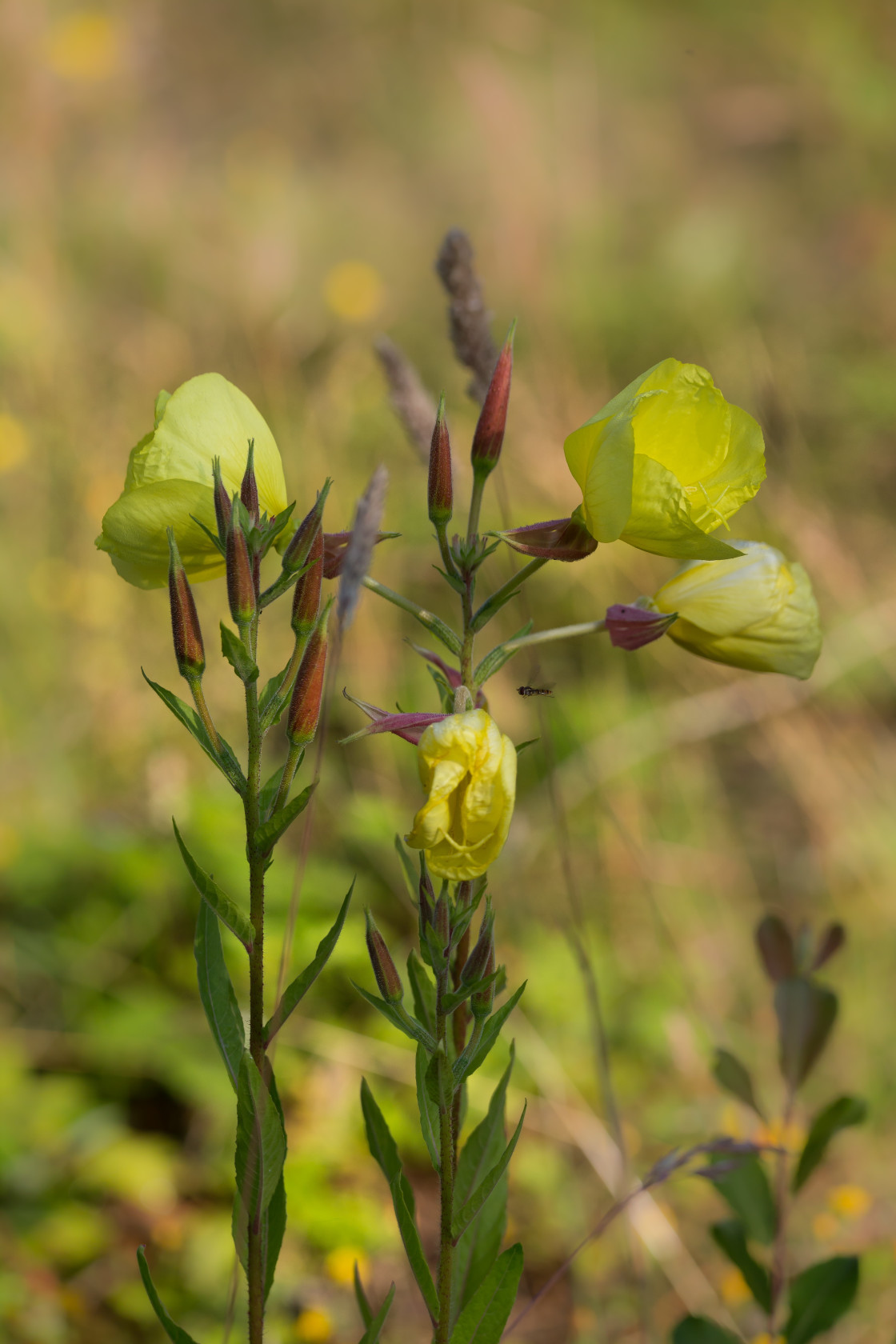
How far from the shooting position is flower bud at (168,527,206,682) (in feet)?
1.88

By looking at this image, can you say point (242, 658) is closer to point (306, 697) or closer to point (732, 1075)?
point (306, 697)

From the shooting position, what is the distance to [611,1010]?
6.42 ft

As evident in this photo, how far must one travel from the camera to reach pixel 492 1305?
63 cm

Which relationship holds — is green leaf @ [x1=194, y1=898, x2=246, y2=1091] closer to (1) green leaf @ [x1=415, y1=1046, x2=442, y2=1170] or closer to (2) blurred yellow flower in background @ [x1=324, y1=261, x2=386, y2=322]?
(1) green leaf @ [x1=415, y1=1046, x2=442, y2=1170]

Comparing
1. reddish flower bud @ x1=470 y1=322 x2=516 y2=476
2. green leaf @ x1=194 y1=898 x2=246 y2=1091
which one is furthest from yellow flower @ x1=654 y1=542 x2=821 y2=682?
green leaf @ x1=194 y1=898 x2=246 y2=1091

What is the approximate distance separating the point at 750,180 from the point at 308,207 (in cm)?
273

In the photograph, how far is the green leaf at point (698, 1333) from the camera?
2.86 ft

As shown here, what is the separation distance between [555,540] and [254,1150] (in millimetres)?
411

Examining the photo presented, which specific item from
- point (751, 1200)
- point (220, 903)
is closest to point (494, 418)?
point (220, 903)

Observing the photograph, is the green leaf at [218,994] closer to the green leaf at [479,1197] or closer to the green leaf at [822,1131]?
the green leaf at [479,1197]

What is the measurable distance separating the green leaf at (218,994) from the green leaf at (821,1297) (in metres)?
0.56

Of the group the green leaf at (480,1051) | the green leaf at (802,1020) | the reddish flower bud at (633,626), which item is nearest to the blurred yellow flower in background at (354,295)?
the green leaf at (802,1020)

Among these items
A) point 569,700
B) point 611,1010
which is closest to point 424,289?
point 569,700

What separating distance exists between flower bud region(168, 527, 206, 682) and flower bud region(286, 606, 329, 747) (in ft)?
0.18
